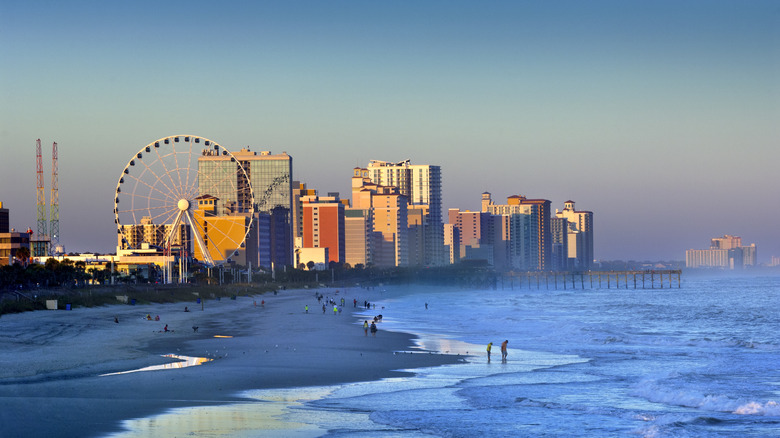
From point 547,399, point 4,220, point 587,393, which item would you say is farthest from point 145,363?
point 4,220

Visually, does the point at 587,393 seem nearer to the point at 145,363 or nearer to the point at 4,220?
the point at 145,363

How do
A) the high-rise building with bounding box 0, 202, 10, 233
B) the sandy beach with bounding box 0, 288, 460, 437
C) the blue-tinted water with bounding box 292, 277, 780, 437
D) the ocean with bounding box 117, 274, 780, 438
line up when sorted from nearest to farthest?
1. the ocean with bounding box 117, 274, 780, 438
2. the blue-tinted water with bounding box 292, 277, 780, 437
3. the sandy beach with bounding box 0, 288, 460, 437
4. the high-rise building with bounding box 0, 202, 10, 233

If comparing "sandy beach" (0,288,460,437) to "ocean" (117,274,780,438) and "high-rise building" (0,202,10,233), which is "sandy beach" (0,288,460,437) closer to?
"ocean" (117,274,780,438)

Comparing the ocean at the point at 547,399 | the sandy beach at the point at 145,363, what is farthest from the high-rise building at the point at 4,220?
the ocean at the point at 547,399

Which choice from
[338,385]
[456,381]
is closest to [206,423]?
[338,385]

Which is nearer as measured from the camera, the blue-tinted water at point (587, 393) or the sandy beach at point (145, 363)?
the blue-tinted water at point (587, 393)

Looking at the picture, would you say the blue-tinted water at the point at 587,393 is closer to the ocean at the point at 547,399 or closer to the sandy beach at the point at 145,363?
the ocean at the point at 547,399

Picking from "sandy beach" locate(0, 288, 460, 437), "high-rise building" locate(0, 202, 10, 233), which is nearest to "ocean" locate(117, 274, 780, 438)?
"sandy beach" locate(0, 288, 460, 437)

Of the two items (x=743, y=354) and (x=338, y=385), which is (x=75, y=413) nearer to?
(x=338, y=385)
